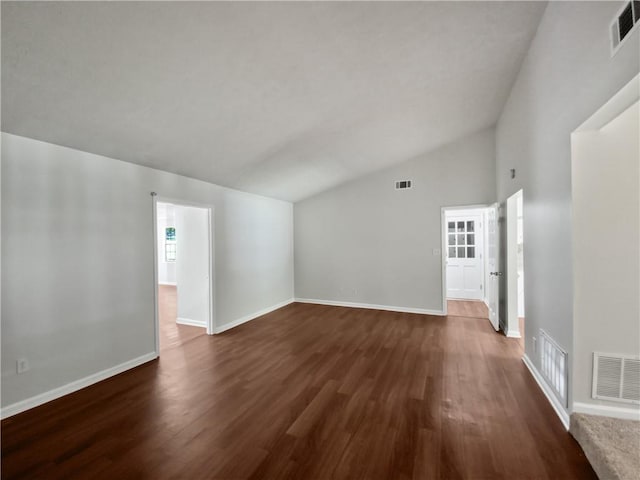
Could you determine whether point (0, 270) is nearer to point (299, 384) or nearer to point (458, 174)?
point (299, 384)

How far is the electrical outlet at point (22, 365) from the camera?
2.34 meters

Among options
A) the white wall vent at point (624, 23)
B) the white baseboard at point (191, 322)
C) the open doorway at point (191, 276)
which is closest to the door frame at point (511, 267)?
the white wall vent at point (624, 23)

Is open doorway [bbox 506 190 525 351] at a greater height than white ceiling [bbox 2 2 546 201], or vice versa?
white ceiling [bbox 2 2 546 201]

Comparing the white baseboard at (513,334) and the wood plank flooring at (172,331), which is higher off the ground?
the white baseboard at (513,334)

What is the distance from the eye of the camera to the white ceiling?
65.9 inches

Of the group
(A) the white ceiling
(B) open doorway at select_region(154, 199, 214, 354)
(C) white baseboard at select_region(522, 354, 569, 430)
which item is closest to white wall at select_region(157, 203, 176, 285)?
(B) open doorway at select_region(154, 199, 214, 354)

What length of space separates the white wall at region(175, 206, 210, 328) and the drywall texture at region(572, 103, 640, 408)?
4.44m

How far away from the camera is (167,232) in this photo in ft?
30.6

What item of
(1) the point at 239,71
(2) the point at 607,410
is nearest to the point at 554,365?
(2) the point at 607,410

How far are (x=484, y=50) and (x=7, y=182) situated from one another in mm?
4374

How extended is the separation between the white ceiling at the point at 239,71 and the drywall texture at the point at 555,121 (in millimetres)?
380

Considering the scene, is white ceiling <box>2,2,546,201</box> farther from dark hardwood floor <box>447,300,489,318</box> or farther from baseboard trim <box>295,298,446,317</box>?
dark hardwood floor <box>447,300,489,318</box>

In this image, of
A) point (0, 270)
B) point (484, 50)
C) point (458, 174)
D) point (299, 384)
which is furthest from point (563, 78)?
point (0, 270)

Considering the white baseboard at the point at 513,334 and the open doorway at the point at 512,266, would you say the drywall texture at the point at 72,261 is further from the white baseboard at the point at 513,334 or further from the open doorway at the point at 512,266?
the white baseboard at the point at 513,334
